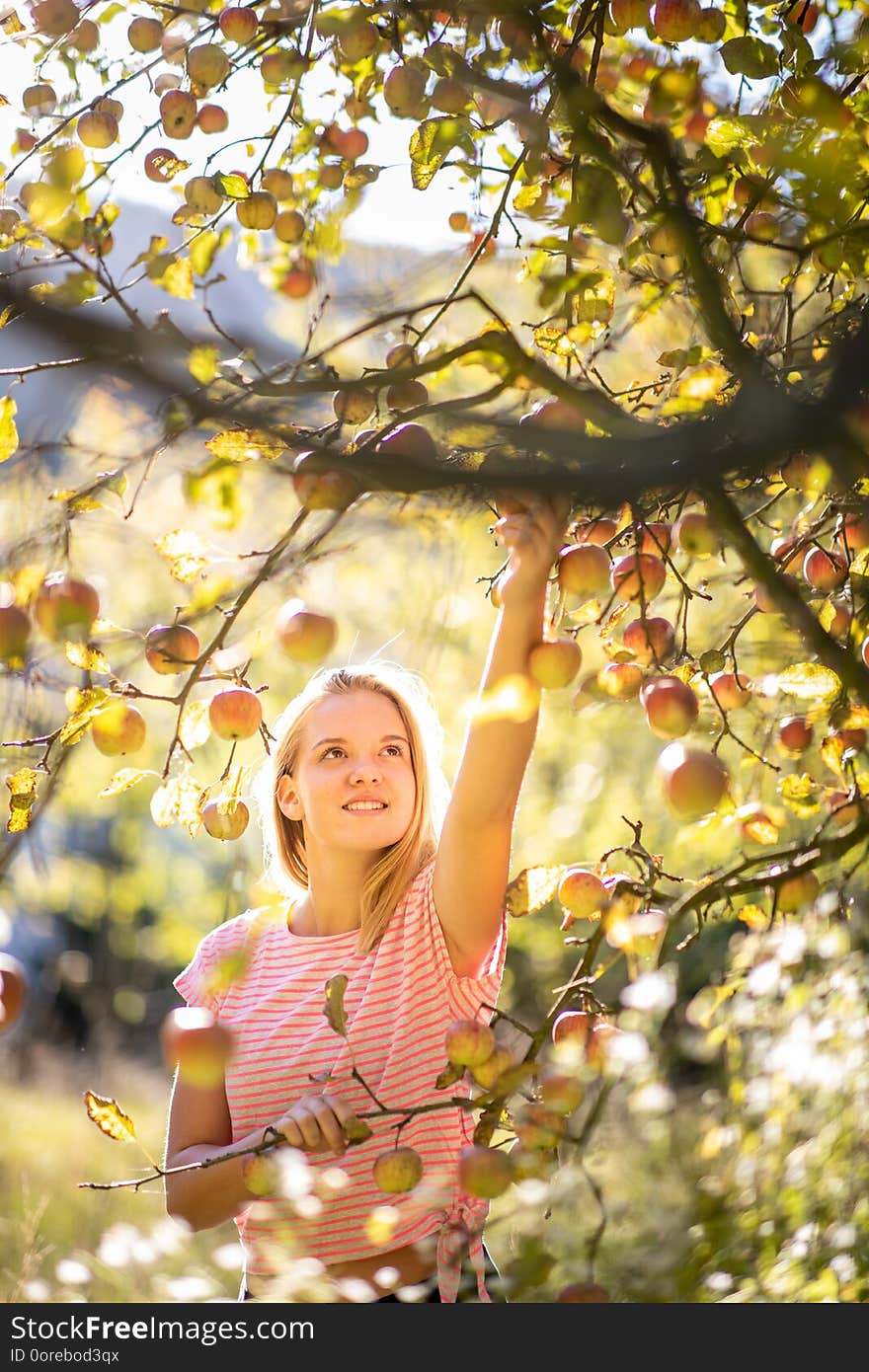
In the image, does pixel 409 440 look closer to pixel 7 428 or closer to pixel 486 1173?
pixel 7 428

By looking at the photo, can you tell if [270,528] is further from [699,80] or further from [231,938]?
[699,80]

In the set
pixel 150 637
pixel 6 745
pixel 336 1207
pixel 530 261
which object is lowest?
pixel 336 1207

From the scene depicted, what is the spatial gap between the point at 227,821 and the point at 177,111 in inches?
40.1

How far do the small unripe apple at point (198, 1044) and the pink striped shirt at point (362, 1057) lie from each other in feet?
0.96

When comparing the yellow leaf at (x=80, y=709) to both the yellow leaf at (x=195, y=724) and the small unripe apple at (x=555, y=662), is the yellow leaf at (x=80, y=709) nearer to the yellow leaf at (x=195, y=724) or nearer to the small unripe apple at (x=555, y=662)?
the yellow leaf at (x=195, y=724)

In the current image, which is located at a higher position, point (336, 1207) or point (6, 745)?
point (6, 745)

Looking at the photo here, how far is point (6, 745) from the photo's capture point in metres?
1.17

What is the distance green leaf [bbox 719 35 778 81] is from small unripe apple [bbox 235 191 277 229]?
0.62 m

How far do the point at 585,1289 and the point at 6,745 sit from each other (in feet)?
2.45

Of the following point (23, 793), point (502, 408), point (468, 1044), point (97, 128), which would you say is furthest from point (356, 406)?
point (97, 128)

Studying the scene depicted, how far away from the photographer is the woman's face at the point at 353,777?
1.77m

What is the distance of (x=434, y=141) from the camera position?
1.36m

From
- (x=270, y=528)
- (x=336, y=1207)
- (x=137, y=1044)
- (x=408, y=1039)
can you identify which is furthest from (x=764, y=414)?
(x=137, y=1044)

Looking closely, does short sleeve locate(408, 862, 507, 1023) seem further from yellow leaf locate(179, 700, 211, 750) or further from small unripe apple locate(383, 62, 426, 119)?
small unripe apple locate(383, 62, 426, 119)
